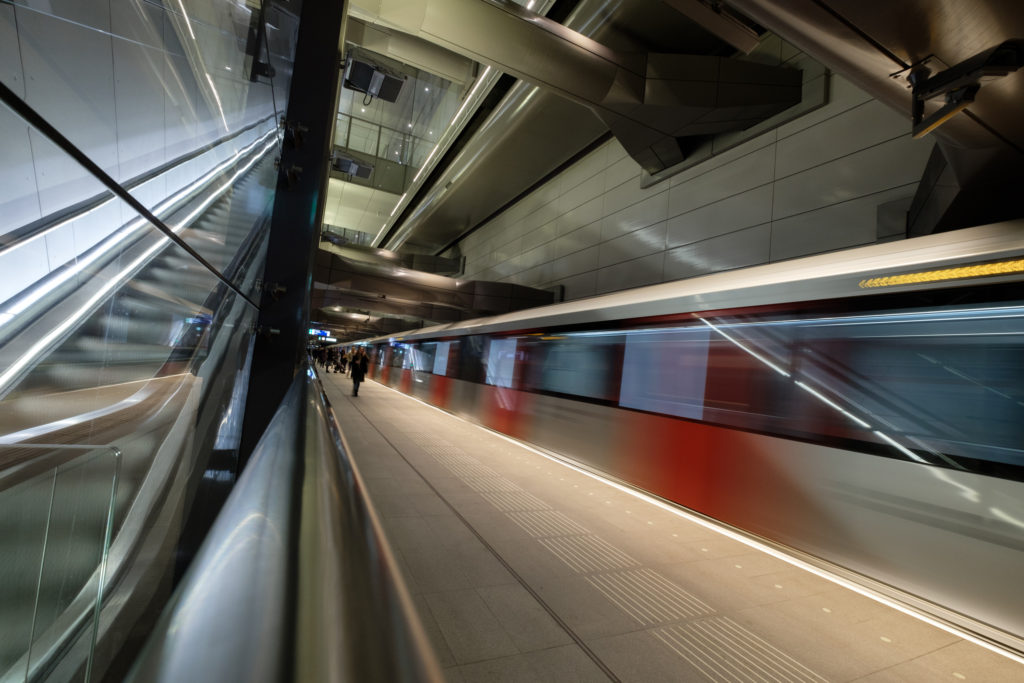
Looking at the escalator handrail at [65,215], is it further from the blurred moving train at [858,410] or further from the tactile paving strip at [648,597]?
the blurred moving train at [858,410]

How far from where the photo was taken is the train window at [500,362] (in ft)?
29.7

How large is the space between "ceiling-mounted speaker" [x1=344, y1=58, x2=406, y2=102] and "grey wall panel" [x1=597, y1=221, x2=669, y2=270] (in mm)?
6032

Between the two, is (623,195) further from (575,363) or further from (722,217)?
(575,363)

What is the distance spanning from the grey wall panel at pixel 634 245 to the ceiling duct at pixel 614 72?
2.05m

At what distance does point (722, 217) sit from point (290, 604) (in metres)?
10.2

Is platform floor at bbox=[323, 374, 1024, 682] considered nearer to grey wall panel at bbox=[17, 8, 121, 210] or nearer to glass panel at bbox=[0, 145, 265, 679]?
glass panel at bbox=[0, 145, 265, 679]

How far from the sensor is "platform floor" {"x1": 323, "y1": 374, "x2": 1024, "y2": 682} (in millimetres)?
2363

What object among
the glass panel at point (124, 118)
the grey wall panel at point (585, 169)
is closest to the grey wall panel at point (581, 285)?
the grey wall panel at point (585, 169)

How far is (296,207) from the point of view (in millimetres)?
4023

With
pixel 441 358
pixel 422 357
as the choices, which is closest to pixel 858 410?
pixel 441 358

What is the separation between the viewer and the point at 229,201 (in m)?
2.93

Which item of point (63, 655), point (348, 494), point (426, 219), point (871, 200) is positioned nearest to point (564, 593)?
point (63, 655)

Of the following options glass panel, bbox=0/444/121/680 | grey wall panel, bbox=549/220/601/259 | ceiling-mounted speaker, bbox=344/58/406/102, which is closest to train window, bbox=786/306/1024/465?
glass panel, bbox=0/444/121/680

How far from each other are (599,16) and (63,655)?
9.99 metres
